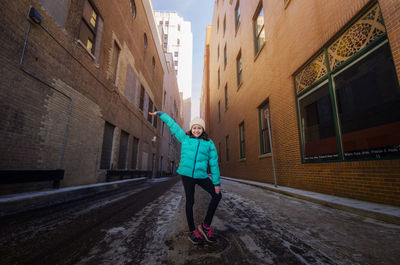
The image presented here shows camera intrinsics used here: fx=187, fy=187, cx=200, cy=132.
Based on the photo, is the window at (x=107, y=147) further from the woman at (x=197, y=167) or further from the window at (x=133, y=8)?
the window at (x=133, y=8)

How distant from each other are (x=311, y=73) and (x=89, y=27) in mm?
8076

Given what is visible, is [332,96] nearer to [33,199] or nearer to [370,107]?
[370,107]

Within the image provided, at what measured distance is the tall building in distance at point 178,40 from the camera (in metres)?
48.9

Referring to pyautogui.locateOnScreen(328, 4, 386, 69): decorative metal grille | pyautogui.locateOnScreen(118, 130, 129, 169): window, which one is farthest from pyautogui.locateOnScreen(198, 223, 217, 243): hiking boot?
pyautogui.locateOnScreen(118, 130, 129, 169): window

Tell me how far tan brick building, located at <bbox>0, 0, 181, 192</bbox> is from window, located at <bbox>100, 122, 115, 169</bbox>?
46 mm

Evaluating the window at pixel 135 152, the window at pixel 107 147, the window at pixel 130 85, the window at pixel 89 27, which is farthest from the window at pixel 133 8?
the window at pixel 135 152

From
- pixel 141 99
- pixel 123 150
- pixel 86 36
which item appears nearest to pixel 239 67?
pixel 141 99

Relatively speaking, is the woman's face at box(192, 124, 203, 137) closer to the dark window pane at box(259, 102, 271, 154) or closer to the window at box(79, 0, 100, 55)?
the dark window pane at box(259, 102, 271, 154)

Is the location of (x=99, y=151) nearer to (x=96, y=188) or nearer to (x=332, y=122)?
(x=96, y=188)

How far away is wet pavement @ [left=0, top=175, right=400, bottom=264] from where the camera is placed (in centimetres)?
157

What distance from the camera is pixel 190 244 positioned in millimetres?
1880

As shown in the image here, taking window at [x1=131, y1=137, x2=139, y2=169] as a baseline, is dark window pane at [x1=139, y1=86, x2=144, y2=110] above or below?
above

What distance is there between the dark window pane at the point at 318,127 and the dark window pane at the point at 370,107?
37 cm

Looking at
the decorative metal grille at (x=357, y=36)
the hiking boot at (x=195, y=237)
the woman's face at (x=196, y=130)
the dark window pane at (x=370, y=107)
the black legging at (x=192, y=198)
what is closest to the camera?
the hiking boot at (x=195, y=237)
